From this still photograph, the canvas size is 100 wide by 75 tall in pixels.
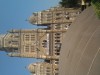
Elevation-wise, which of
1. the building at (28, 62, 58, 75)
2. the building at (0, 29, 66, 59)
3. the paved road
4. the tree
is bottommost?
the building at (28, 62, 58, 75)

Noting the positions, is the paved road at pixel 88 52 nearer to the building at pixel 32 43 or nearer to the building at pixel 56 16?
the building at pixel 32 43

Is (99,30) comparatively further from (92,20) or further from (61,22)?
(61,22)

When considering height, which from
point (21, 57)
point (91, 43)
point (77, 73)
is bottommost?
point (21, 57)

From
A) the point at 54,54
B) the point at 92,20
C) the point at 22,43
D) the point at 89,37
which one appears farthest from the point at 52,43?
the point at 89,37

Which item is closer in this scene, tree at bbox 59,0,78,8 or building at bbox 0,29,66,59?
building at bbox 0,29,66,59

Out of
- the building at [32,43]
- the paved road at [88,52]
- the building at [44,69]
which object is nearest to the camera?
the paved road at [88,52]

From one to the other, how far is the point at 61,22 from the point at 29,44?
34.0 feet

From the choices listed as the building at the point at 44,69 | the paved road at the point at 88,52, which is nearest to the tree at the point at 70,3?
the building at the point at 44,69

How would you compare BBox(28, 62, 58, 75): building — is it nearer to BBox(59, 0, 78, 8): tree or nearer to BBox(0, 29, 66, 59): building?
BBox(0, 29, 66, 59): building

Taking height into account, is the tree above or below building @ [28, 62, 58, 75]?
above

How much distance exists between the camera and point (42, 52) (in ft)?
302

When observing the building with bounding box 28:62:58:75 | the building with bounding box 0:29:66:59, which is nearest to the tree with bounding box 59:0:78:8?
the building with bounding box 0:29:66:59

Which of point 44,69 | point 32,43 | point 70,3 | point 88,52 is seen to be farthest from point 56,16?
point 88,52

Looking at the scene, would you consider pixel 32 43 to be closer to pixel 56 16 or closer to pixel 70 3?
pixel 56 16
